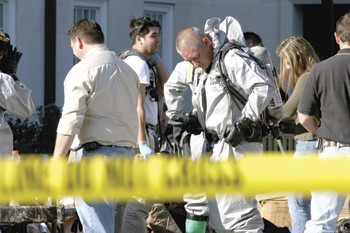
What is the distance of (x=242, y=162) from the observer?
9.54 ft

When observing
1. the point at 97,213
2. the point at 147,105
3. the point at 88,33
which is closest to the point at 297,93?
the point at 147,105

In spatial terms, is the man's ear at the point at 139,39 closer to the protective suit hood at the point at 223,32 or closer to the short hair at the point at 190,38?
the protective suit hood at the point at 223,32

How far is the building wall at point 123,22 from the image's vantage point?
48.5 ft

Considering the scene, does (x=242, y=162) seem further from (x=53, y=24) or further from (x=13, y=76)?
(x=53, y=24)

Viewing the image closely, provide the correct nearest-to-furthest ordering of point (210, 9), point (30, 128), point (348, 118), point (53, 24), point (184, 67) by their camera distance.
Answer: point (348, 118)
point (184, 67)
point (30, 128)
point (53, 24)
point (210, 9)

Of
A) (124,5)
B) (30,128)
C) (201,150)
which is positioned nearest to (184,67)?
(201,150)

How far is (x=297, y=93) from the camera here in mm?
7746

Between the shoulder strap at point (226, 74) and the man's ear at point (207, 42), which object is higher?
the man's ear at point (207, 42)

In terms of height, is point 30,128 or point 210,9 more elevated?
point 210,9

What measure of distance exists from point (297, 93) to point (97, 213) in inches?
76.8

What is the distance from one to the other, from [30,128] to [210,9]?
5.03 m

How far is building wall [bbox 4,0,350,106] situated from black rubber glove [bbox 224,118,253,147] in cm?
819

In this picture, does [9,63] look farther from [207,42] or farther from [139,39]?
[139,39]

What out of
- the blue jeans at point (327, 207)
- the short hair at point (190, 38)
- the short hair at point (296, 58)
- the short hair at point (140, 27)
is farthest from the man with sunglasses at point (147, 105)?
the blue jeans at point (327, 207)
